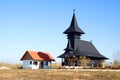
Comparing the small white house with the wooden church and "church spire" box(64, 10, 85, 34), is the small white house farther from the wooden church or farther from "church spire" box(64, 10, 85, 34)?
"church spire" box(64, 10, 85, 34)

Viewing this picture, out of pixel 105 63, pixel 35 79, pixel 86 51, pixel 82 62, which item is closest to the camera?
pixel 35 79

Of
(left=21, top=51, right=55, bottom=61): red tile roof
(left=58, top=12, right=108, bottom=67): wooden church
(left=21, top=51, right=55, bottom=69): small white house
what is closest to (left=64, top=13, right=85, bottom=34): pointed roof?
(left=58, top=12, right=108, bottom=67): wooden church

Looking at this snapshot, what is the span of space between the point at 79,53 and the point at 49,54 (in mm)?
8585

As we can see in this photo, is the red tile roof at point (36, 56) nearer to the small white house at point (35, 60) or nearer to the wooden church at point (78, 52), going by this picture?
the small white house at point (35, 60)

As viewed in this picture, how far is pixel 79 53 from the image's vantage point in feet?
212

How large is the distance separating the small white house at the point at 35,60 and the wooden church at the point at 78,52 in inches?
149

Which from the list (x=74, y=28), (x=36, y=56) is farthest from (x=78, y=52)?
(x=36, y=56)

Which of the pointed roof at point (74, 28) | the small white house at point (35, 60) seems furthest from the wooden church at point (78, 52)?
the small white house at point (35, 60)

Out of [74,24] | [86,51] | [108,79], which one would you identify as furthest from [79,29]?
[108,79]

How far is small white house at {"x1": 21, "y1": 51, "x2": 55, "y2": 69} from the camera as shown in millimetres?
62250

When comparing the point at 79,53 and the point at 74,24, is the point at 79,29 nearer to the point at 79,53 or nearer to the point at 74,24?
the point at 74,24

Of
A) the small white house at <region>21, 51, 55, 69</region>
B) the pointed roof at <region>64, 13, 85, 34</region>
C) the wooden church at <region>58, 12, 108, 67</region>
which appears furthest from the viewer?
the pointed roof at <region>64, 13, 85, 34</region>

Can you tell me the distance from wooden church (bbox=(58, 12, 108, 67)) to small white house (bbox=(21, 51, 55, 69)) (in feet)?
12.4

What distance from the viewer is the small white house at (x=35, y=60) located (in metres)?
62.2
